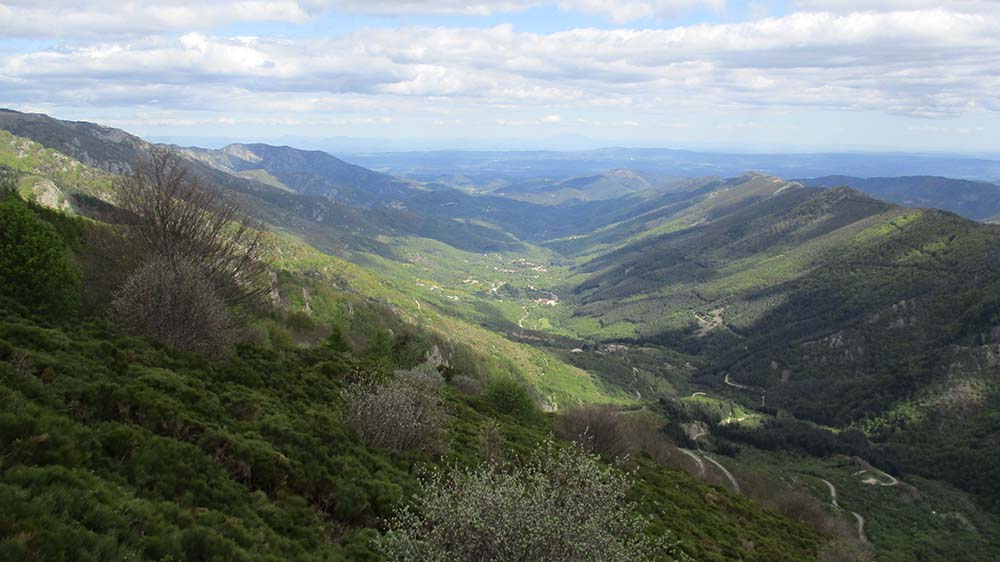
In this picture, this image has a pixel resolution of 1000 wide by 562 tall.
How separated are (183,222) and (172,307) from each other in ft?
32.8

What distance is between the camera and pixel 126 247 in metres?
33.8

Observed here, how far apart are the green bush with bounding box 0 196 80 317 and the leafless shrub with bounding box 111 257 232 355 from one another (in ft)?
7.22

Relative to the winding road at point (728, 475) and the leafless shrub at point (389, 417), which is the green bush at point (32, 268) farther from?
the winding road at point (728, 475)

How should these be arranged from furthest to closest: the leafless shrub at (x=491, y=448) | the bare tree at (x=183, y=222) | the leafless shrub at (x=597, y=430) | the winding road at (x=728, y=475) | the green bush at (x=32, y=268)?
the winding road at (x=728, y=475), the leafless shrub at (x=597, y=430), the bare tree at (x=183, y=222), the leafless shrub at (x=491, y=448), the green bush at (x=32, y=268)

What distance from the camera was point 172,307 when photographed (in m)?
26.7

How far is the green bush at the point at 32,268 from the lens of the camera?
25.4 metres

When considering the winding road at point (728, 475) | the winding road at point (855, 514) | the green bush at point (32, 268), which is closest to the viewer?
the green bush at point (32, 268)

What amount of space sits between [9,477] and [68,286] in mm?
19363

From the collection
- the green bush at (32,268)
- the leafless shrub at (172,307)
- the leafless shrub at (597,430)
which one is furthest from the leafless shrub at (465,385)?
the green bush at (32,268)

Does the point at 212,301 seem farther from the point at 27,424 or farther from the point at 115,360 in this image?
the point at 27,424

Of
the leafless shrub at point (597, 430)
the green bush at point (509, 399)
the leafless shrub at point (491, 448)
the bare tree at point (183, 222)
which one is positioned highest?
the bare tree at point (183, 222)

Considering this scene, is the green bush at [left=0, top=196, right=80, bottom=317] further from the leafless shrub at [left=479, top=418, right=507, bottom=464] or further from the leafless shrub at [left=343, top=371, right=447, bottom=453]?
the leafless shrub at [left=479, top=418, right=507, bottom=464]

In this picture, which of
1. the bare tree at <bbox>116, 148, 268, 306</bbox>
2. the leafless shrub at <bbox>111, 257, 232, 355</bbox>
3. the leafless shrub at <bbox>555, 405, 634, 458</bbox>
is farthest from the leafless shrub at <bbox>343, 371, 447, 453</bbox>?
the leafless shrub at <bbox>555, 405, 634, 458</bbox>

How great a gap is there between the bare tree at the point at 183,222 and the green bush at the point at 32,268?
5.02m
